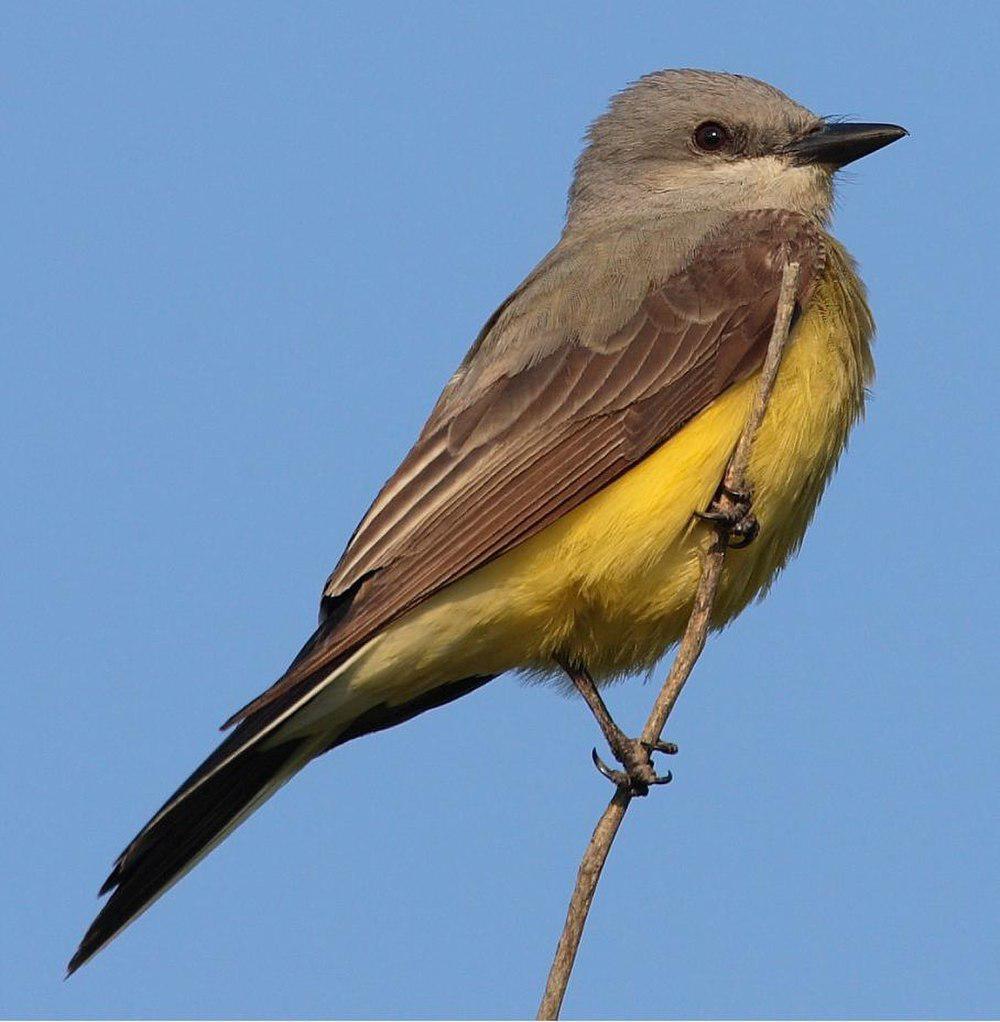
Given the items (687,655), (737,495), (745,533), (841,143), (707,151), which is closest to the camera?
(687,655)

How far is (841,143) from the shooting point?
22.9ft

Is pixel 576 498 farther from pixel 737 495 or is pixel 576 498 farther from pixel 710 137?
pixel 710 137

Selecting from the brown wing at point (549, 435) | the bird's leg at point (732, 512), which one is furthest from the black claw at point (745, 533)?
the brown wing at point (549, 435)

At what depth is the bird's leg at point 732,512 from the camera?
18.4 ft

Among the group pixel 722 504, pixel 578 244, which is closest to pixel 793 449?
pixel 722 504

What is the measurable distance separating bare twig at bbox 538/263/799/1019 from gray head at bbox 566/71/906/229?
1088 mm

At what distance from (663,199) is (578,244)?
53 cm

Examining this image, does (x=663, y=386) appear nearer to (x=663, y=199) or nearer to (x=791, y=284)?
(x=791, y=284)

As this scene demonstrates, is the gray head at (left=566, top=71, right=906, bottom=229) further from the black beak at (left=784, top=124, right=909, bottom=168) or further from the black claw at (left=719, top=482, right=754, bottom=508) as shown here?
the black claw at (left=719, top=482, right=754, bottom=508)

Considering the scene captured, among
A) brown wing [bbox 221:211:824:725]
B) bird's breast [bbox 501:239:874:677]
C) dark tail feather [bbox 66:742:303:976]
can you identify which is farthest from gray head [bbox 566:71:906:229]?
dark tail feather [bbox 66:742:303:976]

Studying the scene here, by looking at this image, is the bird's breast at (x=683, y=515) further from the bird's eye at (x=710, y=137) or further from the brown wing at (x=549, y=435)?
the bird's eye at (x=710, y=137)

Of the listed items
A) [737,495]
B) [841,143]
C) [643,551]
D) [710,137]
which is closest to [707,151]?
[710,137]

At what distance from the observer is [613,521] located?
569 centimetres

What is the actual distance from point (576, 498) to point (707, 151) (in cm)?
232
